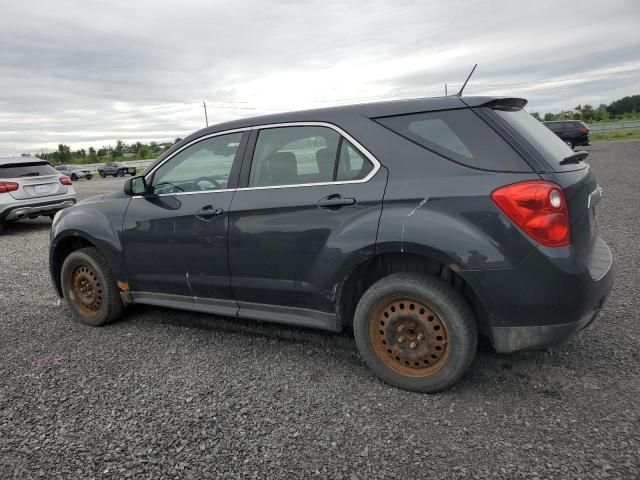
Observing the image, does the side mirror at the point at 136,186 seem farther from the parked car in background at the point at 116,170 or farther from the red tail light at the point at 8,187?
the parked car in background at the point at 116,170

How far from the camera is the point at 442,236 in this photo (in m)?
2.66

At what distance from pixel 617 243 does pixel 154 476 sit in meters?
5.96

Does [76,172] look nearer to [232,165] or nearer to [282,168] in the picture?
[232,165]

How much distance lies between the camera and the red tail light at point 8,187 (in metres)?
9.36

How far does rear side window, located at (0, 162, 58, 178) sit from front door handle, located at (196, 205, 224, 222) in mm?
8010

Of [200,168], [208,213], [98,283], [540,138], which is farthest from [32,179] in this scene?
[540,138]

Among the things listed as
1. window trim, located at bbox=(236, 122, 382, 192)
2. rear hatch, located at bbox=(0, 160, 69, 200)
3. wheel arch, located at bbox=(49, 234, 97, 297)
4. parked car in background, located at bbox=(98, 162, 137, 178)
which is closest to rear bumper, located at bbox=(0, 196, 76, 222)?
rear hatch, located at bbox=(0, 160, 69, 200)

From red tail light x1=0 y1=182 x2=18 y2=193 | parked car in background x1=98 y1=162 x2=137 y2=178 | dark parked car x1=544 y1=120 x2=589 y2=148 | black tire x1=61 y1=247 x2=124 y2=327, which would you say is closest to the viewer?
black tire x1=61 y1=247 x2=124 y2=327

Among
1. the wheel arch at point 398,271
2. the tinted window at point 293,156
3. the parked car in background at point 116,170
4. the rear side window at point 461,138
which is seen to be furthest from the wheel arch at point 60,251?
the parked car in background at point 116,170

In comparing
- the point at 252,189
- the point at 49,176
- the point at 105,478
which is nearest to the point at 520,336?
the point at 252,189

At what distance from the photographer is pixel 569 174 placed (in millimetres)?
2684

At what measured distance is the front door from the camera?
3494 mm

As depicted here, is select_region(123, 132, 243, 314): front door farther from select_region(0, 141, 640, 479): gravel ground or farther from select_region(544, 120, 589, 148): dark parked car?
select_region(544, 120, 589, 148): dark parked car

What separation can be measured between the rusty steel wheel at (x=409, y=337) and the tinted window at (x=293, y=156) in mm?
939
